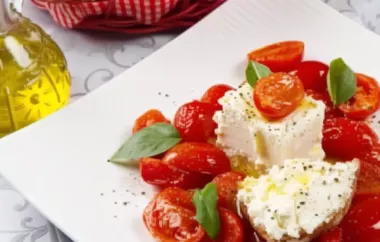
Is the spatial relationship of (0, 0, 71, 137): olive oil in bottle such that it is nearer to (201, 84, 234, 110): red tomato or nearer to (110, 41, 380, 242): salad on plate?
(110, 41, 380, 242): salad on plate

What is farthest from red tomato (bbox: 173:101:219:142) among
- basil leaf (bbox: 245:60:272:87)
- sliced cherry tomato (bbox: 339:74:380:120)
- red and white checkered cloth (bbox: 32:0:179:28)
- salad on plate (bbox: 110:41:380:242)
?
red and white checkered cloth (bbox: 32:0:179:28)

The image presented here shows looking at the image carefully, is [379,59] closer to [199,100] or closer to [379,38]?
[379,38]

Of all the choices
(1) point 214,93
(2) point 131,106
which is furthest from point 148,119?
(1) point 214,93

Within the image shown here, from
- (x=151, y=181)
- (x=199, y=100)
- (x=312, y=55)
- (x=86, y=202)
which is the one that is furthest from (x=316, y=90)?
(x=86, y=202)

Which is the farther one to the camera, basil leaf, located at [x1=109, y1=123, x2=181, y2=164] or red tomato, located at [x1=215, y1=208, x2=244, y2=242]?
basil leaf, located at [x1=109, y1=123, x2=181, y2=164]

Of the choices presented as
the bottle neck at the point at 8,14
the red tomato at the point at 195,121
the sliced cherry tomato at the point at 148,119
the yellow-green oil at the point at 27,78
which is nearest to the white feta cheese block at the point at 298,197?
the red tomato at the point at 195,121

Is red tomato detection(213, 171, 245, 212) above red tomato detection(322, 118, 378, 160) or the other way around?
above

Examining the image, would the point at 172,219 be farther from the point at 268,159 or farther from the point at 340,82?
the point at 340,82
